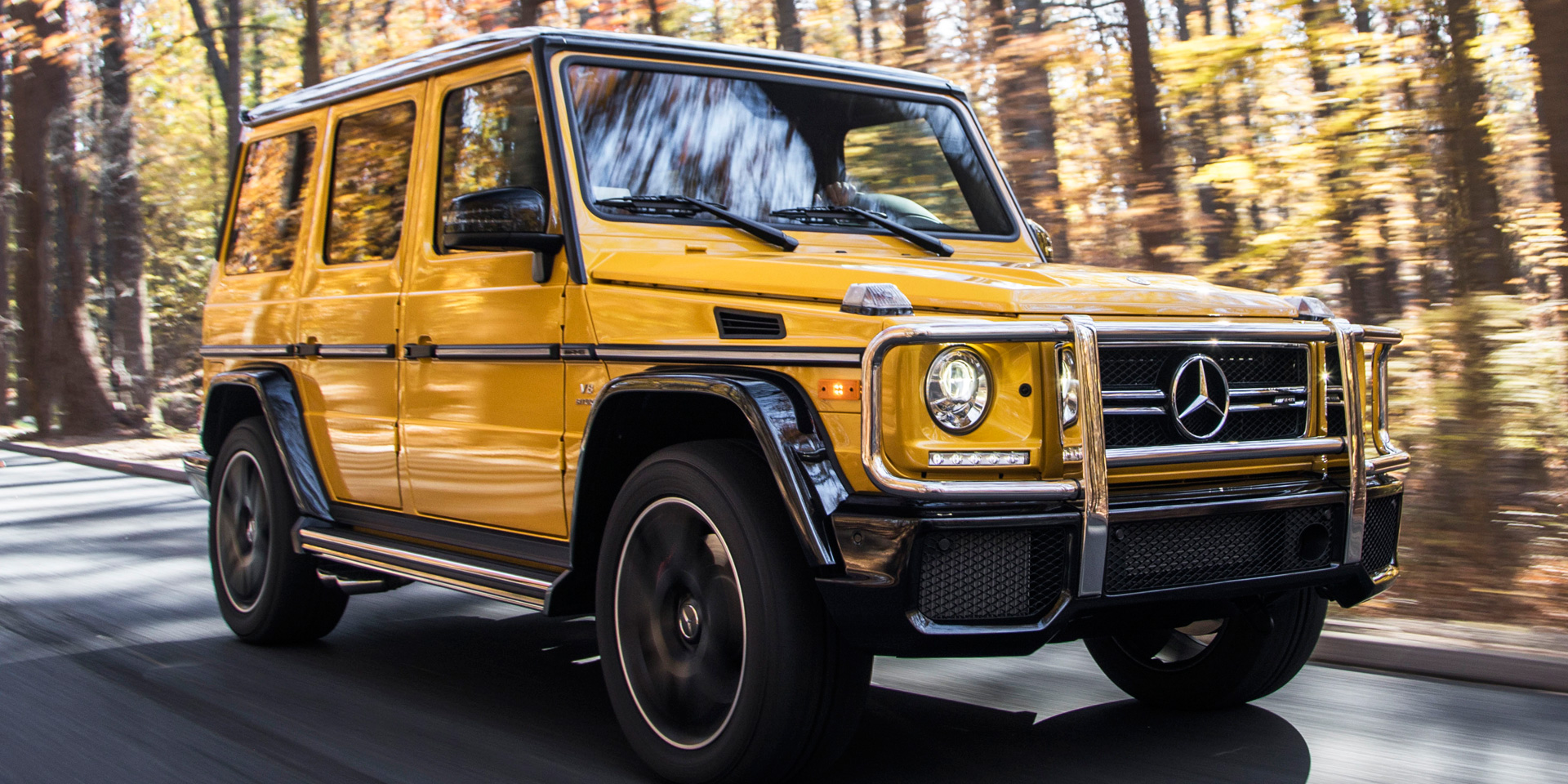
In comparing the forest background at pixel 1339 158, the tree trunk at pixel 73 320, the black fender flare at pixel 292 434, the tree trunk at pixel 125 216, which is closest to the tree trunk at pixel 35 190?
the tree trunk at pixel 73 320

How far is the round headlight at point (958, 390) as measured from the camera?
3326mm

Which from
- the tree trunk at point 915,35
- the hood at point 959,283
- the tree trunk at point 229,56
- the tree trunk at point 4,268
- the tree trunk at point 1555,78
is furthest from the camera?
the tree trunk at point 4,268

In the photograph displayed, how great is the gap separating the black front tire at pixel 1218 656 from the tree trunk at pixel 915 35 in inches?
329

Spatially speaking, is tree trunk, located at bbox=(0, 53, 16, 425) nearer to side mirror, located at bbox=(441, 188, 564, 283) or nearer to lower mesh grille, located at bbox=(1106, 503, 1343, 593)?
side mirror, located at bbox=(441, 188, 564, 283)

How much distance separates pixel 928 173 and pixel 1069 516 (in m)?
2.36

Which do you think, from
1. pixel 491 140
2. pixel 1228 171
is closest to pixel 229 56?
pixel 1228 171

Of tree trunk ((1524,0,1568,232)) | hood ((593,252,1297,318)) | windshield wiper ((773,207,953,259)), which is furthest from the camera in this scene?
tree trunk ((1524,0,1568,232))

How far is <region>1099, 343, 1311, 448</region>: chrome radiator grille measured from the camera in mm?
3496

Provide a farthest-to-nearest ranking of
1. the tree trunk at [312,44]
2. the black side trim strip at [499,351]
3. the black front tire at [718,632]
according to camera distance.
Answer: the tree trunk at [312,44] < the black side trim strip at [499,351] < the black front tire at [718,632]

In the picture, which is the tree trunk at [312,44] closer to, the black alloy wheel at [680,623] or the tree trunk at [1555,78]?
the tree trunk at [1555,78]

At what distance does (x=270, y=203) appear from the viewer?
6.37m

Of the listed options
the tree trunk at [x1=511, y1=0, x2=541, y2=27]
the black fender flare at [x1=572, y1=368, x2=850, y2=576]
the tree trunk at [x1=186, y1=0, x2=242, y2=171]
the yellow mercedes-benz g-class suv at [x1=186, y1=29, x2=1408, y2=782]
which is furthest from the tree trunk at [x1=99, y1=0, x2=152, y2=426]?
the black fender flare at [x1=572, y1=368, x2=850, y2=576]

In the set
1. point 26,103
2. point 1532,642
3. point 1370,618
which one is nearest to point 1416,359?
point 1370,618

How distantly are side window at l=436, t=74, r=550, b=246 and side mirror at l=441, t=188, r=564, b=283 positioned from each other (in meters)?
0.26
